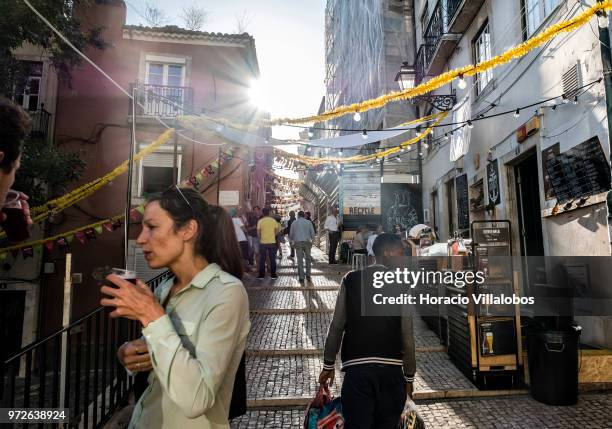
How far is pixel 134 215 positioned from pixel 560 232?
1100 cm

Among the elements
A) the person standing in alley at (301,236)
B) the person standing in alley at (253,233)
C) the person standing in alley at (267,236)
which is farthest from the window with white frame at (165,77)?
the person standing in alley at (301,236)

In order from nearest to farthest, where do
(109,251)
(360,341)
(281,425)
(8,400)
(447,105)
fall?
(8,400), (360,341), (281,425), (447,105), (109,251)

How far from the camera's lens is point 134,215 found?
1119 cm

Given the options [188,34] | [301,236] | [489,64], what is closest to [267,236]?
[301,236]

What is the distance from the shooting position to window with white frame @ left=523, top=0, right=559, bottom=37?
6504mm

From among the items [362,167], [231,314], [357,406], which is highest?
[362,167]

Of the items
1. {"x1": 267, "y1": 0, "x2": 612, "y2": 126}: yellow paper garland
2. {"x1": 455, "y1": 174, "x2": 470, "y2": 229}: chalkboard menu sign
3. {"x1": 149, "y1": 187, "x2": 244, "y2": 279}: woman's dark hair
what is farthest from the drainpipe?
{"x1": 455, "y1": 174, "x2": 470, "y2": 229}: chalkboard menu sign

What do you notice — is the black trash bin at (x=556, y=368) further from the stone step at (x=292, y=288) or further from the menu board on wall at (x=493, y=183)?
the stone step at (x=292, y=288)

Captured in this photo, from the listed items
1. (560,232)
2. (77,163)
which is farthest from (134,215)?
(560,232)

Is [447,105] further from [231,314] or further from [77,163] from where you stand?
[231,314]

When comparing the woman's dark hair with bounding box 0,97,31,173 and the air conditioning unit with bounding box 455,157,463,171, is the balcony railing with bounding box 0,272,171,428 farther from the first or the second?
the air conditioning unit with bounding box 455,157,463,171

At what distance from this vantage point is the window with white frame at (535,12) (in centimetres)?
650
